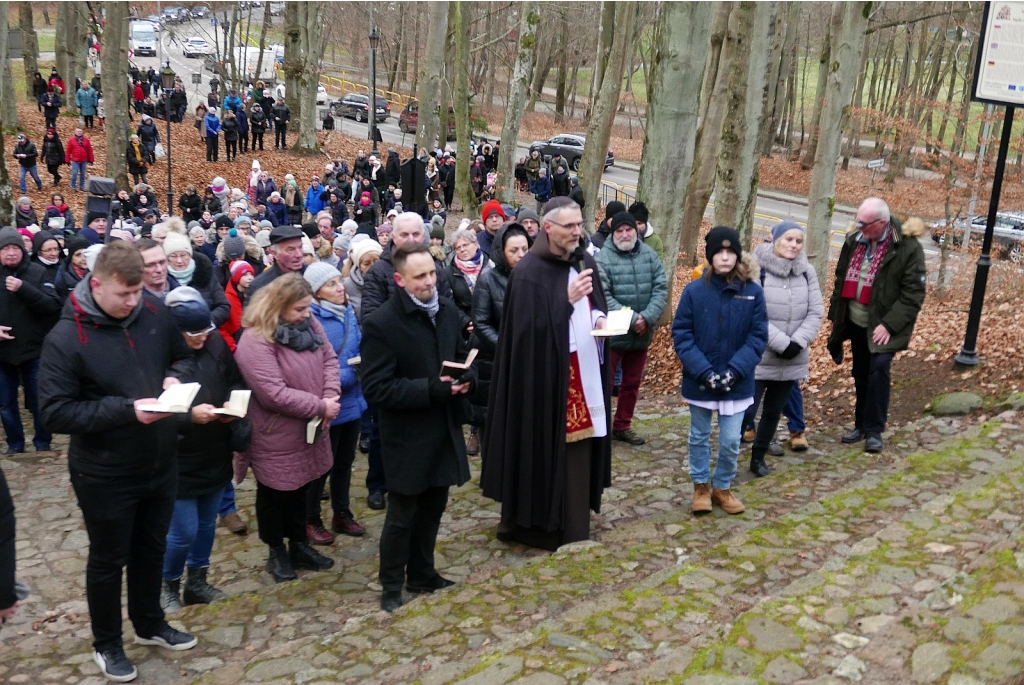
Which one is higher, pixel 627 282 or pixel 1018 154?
pixel 1018 154

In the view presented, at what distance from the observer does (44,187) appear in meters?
25.6

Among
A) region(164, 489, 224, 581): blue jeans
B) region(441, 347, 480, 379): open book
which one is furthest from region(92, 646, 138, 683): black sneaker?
region(441, 347, 480, 379): open book

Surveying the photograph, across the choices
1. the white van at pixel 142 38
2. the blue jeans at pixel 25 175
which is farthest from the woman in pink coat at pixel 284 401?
the white van at pixel 142 38

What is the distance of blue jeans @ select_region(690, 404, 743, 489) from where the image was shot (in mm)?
6320

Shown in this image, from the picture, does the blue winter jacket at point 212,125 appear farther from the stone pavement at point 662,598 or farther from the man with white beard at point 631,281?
the man with white beard at point 631,281

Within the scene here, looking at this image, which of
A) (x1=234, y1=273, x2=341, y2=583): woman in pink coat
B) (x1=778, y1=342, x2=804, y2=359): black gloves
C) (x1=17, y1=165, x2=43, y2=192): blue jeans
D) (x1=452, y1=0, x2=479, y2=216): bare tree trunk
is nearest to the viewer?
(x1=234, y1=273, x2=341, y2=583): woman in pink coat

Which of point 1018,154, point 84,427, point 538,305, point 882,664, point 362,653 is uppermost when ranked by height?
point 1018,154

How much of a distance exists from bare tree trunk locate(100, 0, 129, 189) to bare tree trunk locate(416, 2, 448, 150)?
27.6 ft

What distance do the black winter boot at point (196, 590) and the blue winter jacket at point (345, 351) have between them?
4.32 ft

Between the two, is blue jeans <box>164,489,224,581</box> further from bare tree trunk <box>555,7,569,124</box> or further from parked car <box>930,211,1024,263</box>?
bare tree trunk <box>555,7,569,124</box>

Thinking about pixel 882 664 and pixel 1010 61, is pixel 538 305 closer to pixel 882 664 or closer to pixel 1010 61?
pixel 882 664

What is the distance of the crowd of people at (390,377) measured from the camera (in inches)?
177

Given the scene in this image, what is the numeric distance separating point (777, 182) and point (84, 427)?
137 feet

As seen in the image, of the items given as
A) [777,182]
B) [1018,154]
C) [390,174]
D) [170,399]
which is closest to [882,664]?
[170,399]
